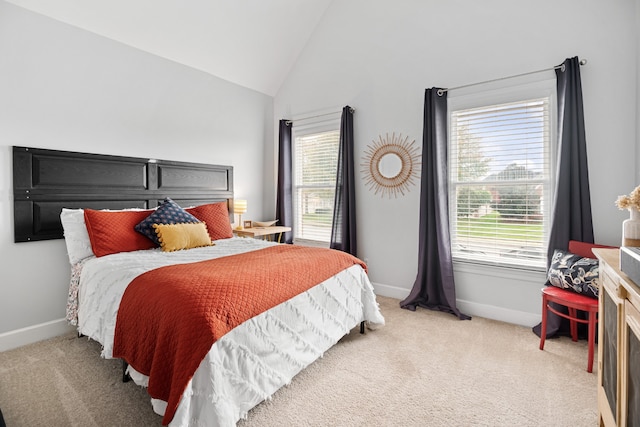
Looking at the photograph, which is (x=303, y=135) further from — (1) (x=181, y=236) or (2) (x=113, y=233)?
(2) (x=113, y=233)

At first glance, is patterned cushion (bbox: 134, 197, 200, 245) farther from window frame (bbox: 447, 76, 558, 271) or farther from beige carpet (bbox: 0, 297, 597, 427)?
window frame (bbox: 447, 76, 558, 271)

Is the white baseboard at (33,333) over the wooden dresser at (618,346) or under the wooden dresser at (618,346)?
under

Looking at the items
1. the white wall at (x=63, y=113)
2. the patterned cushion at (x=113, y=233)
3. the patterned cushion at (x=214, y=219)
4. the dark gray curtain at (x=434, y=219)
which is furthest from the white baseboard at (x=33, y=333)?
the dark gray curtain at (x=434, y=219)

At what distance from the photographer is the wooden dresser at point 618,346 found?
1038mm

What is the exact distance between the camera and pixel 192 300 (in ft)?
4.94

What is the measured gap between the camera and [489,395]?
187cm

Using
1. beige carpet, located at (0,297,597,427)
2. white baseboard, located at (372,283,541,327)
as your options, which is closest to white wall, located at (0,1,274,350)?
beige carpet, located at (0,297,597,427)

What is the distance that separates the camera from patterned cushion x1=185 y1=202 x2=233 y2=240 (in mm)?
3281

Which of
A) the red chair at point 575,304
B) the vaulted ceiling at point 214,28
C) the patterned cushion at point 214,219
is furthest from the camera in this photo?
the patterned cushion at point 214,219

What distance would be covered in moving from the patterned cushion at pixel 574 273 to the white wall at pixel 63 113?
11.9 ft

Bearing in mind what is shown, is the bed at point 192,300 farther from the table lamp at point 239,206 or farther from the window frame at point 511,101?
the window frame at point 511,101

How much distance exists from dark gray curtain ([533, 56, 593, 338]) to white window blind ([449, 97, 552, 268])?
0.63 feet

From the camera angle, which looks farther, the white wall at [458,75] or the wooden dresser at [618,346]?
the white wall at [458,75]

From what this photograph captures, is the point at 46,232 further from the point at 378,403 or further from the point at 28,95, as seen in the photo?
the point at 378,403
